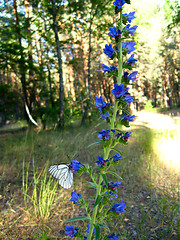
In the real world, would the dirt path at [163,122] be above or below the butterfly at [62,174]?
below

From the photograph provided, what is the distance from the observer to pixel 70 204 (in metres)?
3.13

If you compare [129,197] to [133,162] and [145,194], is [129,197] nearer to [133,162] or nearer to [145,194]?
[145,194]

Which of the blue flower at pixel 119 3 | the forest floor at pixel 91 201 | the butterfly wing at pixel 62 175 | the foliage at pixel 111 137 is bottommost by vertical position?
the forest floor at pixel 91 201

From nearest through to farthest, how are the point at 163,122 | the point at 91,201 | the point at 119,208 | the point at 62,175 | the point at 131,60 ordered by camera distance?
the point at 119,208 → the point at 131,60 → the point at 62,175 → the point at 91,201 → the point at 163,122

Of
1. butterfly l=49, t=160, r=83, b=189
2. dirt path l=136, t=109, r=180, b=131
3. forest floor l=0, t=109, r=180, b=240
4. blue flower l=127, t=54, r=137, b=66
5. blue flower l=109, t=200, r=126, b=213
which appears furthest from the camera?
dirt path l=136, t=109, r=180, b=131

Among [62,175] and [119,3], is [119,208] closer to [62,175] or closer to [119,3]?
[62,175]

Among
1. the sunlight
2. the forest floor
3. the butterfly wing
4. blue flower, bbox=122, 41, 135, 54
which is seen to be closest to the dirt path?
the sunlight

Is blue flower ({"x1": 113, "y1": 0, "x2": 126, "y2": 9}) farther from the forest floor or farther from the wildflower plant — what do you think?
the forest floor

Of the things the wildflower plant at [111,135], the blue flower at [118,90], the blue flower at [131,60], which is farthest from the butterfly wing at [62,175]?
the blue flower at [131,60]

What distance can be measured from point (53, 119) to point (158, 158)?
7144 millimetres

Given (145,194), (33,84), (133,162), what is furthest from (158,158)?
(33,84)

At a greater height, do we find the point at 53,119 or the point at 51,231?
the point at 53,119

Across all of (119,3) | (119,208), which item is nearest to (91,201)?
(119,208)

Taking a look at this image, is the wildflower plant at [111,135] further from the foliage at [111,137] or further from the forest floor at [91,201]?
the forest floor at [91,201]
